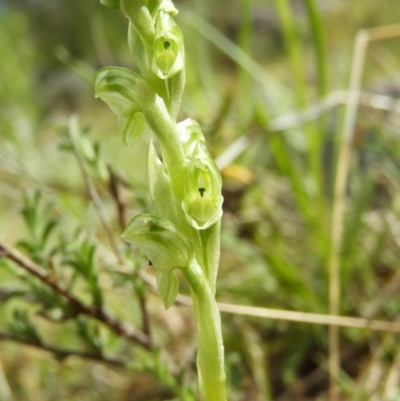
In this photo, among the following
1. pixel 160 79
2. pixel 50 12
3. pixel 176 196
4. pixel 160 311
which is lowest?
pixel 176 196

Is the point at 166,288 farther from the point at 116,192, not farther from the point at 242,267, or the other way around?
the point at 242,267

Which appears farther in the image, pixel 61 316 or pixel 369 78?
pixel 369 78

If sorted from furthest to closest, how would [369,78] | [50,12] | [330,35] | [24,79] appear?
[50,12] < [330,35] < [24,79] < [369,78]

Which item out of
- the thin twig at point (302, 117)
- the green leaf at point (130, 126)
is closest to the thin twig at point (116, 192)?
the green leaf at point (130, 126)

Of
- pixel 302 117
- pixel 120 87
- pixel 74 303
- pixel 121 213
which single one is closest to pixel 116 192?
pixel 121 213

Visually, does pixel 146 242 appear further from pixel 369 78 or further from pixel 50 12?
pixel 50 12

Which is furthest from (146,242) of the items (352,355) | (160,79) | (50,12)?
(50,12)

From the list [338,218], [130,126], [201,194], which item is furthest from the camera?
[338,218]
